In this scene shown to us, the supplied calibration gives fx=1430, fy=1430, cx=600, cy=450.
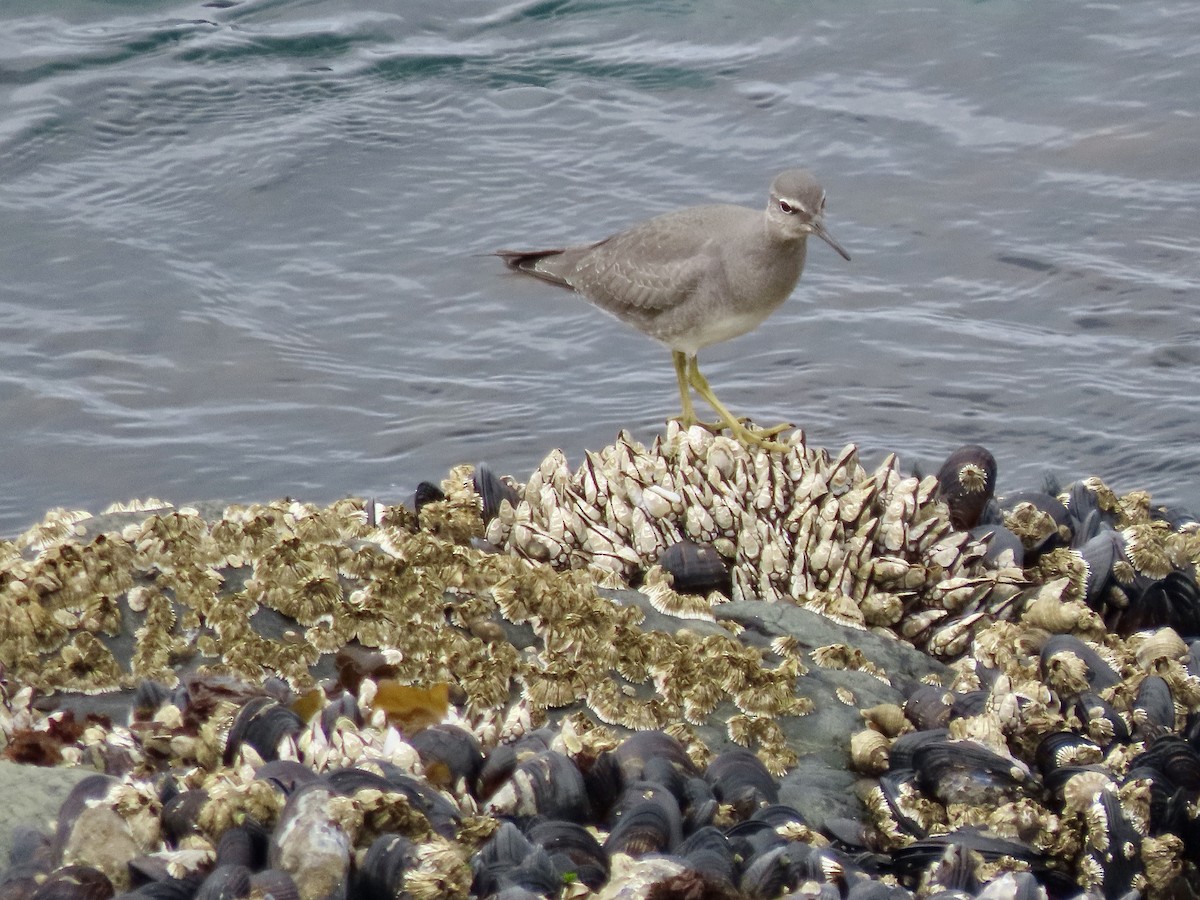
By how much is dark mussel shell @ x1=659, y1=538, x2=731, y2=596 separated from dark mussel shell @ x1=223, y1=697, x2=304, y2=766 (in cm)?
164

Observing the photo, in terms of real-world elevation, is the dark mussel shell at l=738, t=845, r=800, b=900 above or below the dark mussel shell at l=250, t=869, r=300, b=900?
below

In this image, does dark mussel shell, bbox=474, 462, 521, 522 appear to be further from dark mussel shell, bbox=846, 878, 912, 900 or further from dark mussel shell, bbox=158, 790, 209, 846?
dark mussel shell, bbox=846, 878, 912, 900

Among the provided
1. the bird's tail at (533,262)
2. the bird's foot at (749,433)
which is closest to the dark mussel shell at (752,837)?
the bird's foot at (749,433)

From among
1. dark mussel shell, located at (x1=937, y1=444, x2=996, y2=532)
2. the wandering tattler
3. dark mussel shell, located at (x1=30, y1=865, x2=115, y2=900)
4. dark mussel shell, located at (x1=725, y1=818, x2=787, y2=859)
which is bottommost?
dark mussel shell, located at (x1=725, y1=818, x2=787, y2=859)

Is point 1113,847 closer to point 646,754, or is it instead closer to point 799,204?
point 646,754

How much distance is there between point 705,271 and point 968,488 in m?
2.05

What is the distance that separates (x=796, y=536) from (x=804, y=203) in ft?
7.21

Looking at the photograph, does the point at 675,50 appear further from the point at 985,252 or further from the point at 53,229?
the point at 53,229

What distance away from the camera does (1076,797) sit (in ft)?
11.7

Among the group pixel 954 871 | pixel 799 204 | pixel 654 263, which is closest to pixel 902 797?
pixel 954 871

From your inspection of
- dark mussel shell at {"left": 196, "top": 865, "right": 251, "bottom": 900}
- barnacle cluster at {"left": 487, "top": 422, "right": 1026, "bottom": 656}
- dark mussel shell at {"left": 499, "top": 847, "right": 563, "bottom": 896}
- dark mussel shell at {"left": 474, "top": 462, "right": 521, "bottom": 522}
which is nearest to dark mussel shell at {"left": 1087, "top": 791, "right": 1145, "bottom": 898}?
barnacle cluster at {"left": 487, "top": 422, "right": 1026, "bottom": 656}

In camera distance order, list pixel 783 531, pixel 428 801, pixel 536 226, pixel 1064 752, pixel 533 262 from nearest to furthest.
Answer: pixel 428 801, pixel 1064 752, pixel 783 531, pixel 533 262, pixel 536 226

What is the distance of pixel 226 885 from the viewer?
2939 millimetres

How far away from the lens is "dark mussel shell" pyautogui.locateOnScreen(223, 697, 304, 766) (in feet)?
11.5
